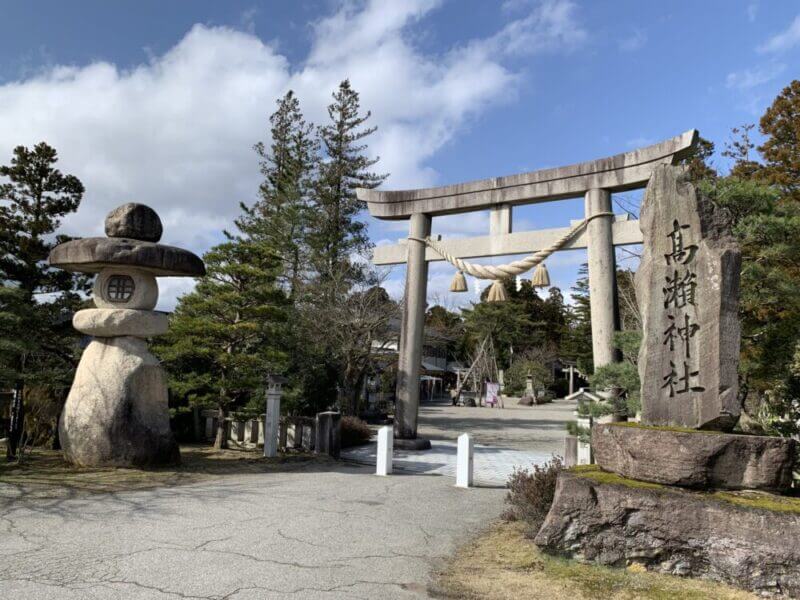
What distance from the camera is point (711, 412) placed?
4.86m

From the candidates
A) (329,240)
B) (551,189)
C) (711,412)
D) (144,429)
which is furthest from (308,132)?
(711,412)

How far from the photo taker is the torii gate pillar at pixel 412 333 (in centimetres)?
1252

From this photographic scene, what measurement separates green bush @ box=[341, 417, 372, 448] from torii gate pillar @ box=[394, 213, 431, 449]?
61.0 inches

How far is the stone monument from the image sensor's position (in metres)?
4.09

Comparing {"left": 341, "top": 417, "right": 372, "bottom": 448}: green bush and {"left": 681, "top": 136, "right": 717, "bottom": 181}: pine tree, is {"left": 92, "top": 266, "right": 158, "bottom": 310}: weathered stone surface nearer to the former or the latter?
{"left": 341, "top": 417, "right": 372, "bottom": 448}: green bush

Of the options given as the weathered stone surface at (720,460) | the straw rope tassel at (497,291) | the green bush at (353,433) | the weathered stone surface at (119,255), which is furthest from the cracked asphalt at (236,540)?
the green bush at (353,433)

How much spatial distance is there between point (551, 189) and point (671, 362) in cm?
624

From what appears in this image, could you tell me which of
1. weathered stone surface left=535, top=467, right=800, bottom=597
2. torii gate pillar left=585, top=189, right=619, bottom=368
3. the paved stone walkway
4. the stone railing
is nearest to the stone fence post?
the stone railing

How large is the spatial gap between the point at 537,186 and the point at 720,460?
7577mm

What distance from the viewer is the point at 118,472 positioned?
340 inches

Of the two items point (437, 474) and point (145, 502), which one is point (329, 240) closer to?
point (437, 474)

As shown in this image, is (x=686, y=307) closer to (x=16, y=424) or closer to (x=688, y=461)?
(x=688, y=461)

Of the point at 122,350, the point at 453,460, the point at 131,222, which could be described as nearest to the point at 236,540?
the point at 122,350

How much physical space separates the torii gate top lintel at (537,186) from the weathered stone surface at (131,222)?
207 inches
